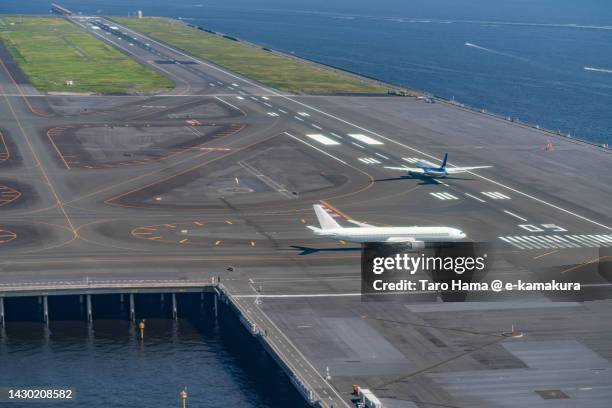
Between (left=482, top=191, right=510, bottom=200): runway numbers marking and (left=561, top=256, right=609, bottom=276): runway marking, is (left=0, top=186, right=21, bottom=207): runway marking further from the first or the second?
(left=561, top=256, right=609, bottom=276): runway marking

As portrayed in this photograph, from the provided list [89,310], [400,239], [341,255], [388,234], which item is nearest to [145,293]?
[89,310]

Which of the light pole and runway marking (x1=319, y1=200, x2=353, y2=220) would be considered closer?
the light pole

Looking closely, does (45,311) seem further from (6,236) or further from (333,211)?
(333,211)

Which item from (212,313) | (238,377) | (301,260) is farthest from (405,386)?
(301,260)

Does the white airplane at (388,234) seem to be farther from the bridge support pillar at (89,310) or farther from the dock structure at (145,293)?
the bridge support pillar at (89,310)

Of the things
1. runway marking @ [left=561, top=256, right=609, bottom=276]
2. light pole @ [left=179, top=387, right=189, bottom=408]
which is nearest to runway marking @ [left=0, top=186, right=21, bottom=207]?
light pole @ [left=179, top=387, right=189, bottom=408]

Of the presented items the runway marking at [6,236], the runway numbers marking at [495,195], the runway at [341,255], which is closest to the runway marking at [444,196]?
the runway at [341,255]

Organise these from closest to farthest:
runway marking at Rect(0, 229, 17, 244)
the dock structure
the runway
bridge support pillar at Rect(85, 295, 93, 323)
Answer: the runway → the dock structure → bridge support pillar at Rect(85, 295, 93, 323) → runway marking at Rect(0, 229, 17, 244)
